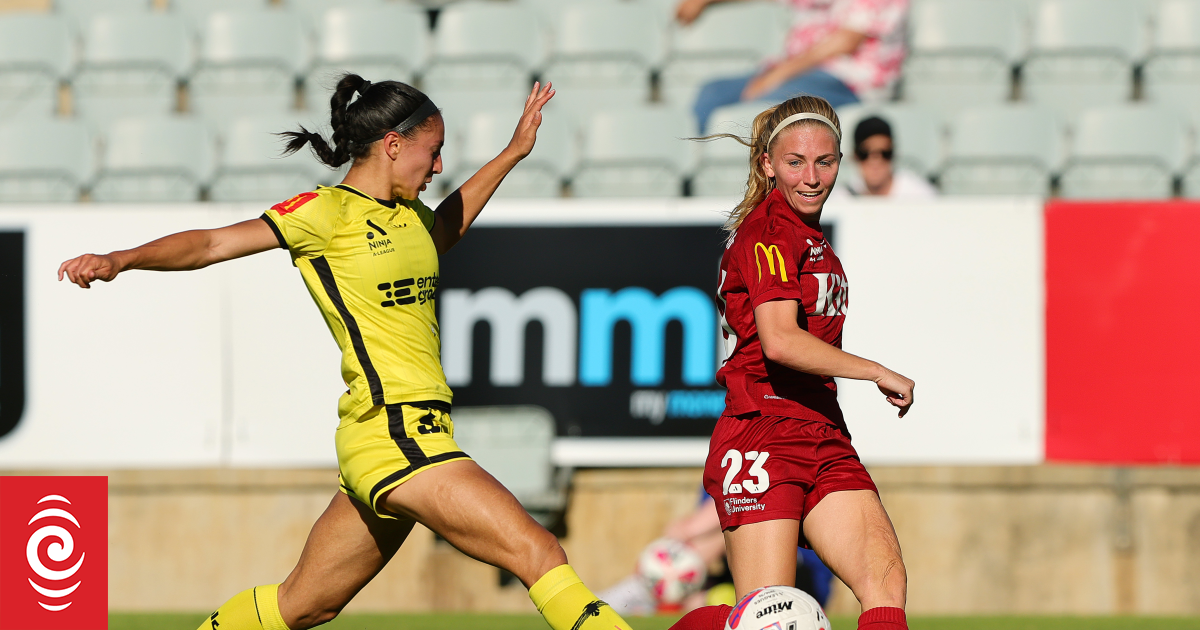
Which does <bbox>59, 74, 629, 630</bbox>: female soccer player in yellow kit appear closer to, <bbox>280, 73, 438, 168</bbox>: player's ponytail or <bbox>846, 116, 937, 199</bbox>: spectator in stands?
<bbox>280, 73, 438, 168</bbox>: player's ponytail

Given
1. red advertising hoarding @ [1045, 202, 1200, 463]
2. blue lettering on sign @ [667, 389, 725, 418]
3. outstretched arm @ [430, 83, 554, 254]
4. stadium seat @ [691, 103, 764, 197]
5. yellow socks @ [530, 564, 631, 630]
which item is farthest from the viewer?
stadium seat @ [691, 103, 764, 197]

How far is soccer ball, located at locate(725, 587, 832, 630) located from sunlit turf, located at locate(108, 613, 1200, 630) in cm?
291

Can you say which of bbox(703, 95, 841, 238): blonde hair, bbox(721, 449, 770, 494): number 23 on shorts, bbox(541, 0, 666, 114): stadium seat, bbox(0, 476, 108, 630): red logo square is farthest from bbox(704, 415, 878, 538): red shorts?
bbox(541, 0, 666, 114): stadium seat

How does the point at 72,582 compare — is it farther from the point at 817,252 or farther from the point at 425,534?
the point at 817,252

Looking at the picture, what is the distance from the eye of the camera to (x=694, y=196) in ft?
25.1

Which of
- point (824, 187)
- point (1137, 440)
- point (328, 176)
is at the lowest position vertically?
point (1137, 440)

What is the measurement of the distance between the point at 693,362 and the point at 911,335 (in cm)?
113

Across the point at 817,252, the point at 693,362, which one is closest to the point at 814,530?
the point at 817,252

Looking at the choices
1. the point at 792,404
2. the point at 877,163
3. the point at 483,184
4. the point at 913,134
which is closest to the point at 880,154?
the point at 877,163

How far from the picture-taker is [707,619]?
11.7ft

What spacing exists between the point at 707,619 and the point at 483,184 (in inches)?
61.7

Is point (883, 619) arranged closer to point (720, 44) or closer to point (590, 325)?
point (590, 325)

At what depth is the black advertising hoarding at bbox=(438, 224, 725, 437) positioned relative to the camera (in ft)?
22.0

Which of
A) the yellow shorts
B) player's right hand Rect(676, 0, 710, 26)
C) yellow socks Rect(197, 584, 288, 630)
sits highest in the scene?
player's right hand Rect(676, 0, 710, 26)
